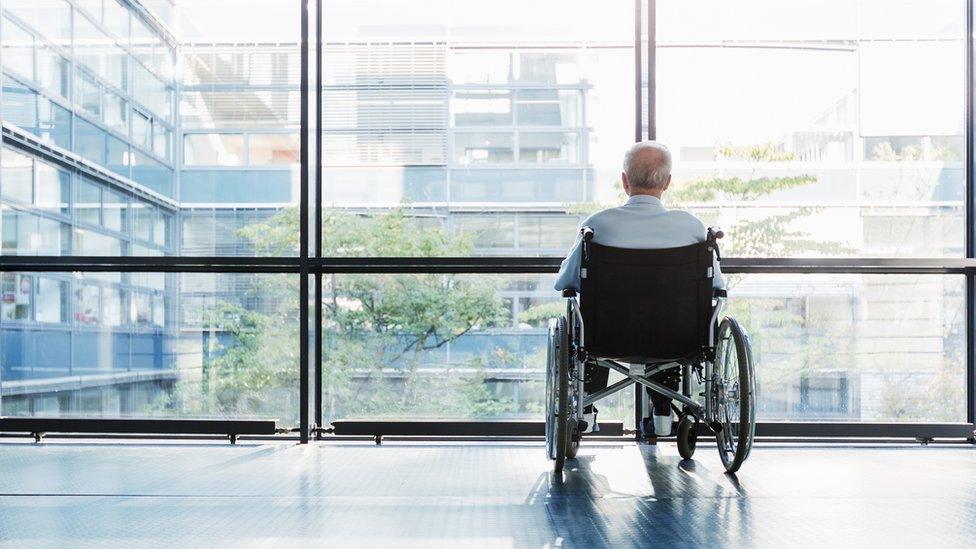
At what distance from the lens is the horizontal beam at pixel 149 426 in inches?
145

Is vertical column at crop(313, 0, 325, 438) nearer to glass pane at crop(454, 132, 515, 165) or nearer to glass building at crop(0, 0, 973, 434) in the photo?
glass building at crop(0, 0, 973, 434)

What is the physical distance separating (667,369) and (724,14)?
1661 millimetres

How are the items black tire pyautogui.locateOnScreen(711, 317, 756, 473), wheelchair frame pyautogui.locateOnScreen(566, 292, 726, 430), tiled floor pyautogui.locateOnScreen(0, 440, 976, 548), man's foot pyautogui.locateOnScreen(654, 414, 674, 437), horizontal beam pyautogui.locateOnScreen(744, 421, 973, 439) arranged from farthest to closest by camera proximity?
1. horizontal beam pyautogui.locateOnScreen(744, 421, 973, 439)
2. man's foot pyautogui.locateOnScreen(654, 414, 674, 437)
3. wheelchair frame pyautogui.locateOnScreen(566, 292, 726, 430)
4. black tire pyautogui.locateOnScreen(711, 317, 756, 473)
5. tiled floor pyautogui.locateOnScreen(0, 440, 976, 548)

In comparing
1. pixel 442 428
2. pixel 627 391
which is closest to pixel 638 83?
pixel 627 391

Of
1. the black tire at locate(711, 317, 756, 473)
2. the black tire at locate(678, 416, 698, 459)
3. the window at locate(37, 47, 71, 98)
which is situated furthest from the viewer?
the window at locate(37, 47, 71, 98)

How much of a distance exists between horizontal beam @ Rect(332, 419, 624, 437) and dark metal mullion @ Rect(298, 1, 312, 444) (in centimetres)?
14

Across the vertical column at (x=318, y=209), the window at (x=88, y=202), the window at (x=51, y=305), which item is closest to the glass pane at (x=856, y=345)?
the vertical column at (x=318, y=209)

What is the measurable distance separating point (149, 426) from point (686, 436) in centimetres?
199

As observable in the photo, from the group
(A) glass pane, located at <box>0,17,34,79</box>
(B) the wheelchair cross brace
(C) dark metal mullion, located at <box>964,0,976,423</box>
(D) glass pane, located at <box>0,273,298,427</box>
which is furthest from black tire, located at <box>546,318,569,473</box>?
(A) glass pane, located at <box>0,17,34,79</box>

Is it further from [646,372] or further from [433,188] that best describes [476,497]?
[433,188]

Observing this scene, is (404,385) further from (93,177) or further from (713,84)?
(713,84)

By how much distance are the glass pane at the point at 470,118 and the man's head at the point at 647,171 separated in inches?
28.5

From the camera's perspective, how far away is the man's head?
9.89ft

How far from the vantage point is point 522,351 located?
3.75 m
